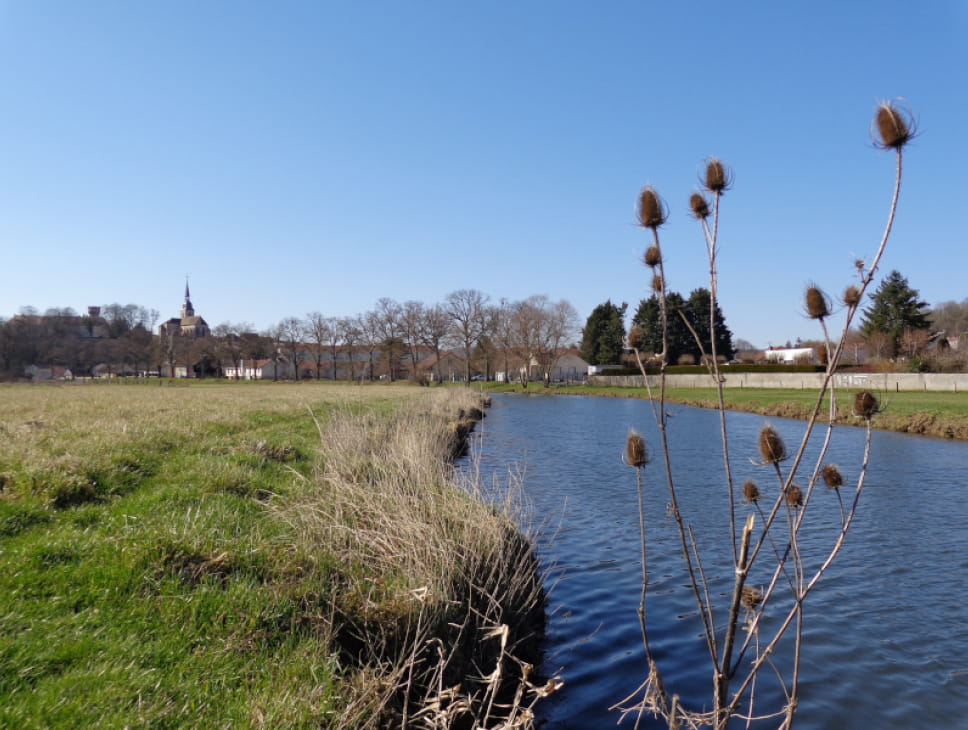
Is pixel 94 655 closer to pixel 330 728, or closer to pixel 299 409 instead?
pixel 330 728

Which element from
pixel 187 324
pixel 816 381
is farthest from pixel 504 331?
pixel 187 324

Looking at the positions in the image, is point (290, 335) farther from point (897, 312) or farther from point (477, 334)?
point (897, 312)

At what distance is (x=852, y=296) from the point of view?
2.52 meters

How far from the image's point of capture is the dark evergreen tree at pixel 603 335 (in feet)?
270

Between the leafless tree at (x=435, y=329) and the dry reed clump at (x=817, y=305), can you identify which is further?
the leafless tree at (x=435, y=329)

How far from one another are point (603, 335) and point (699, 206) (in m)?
84.6

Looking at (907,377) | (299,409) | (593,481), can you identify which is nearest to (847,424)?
(907,377)

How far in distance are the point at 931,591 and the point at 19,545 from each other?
9.58 meters

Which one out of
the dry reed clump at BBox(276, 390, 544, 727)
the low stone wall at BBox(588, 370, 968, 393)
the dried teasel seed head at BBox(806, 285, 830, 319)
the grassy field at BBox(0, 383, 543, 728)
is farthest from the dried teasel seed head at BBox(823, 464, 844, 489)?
the low stone wall at BBox(588, 370, 968, 393)

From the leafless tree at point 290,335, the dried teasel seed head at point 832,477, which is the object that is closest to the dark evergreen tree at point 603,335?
the leafless tree at point 290,335

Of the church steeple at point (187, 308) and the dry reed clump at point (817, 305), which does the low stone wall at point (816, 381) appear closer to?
the dry reed clump at point (817, 305)

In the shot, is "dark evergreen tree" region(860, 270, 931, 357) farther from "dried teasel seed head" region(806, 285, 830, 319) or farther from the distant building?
the distant building

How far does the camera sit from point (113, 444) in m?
10.6

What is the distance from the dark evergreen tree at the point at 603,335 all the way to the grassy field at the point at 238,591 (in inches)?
2906
